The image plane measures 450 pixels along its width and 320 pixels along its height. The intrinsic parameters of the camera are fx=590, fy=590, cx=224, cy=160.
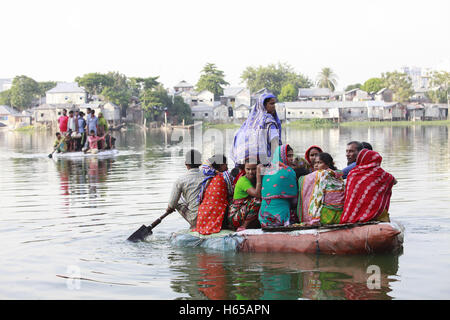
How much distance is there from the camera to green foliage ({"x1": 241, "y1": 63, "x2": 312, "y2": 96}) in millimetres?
84438

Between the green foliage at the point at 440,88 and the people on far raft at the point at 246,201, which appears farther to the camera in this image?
the green foliage at the point at 440,88

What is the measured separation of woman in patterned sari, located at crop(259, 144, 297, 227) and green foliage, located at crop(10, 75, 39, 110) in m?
78.1

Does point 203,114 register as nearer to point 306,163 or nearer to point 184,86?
point 184,86

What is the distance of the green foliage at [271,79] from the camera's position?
84.4m

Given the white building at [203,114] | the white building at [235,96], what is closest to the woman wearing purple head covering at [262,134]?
the white building at [203,114]

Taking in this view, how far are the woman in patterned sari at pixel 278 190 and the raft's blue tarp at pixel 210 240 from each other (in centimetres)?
40

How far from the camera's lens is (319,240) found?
6668 mm

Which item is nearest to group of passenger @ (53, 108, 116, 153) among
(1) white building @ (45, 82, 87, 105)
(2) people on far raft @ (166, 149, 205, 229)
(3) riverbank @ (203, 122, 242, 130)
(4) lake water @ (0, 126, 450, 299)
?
(4) lake water @ (0, 126, 450, 299)

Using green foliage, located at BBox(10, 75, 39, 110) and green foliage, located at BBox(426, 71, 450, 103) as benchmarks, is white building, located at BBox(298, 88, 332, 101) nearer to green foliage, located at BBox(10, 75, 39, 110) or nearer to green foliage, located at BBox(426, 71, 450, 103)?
green foliage, located at BBox(426, 71, 450, 103)

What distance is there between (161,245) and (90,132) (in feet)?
45.7

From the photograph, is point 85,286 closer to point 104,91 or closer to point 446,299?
point 446,299

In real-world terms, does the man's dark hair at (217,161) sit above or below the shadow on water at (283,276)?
above

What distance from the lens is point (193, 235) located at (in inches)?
288

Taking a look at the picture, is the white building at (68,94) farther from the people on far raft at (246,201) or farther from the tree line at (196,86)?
the people on far raft at (246,201)
